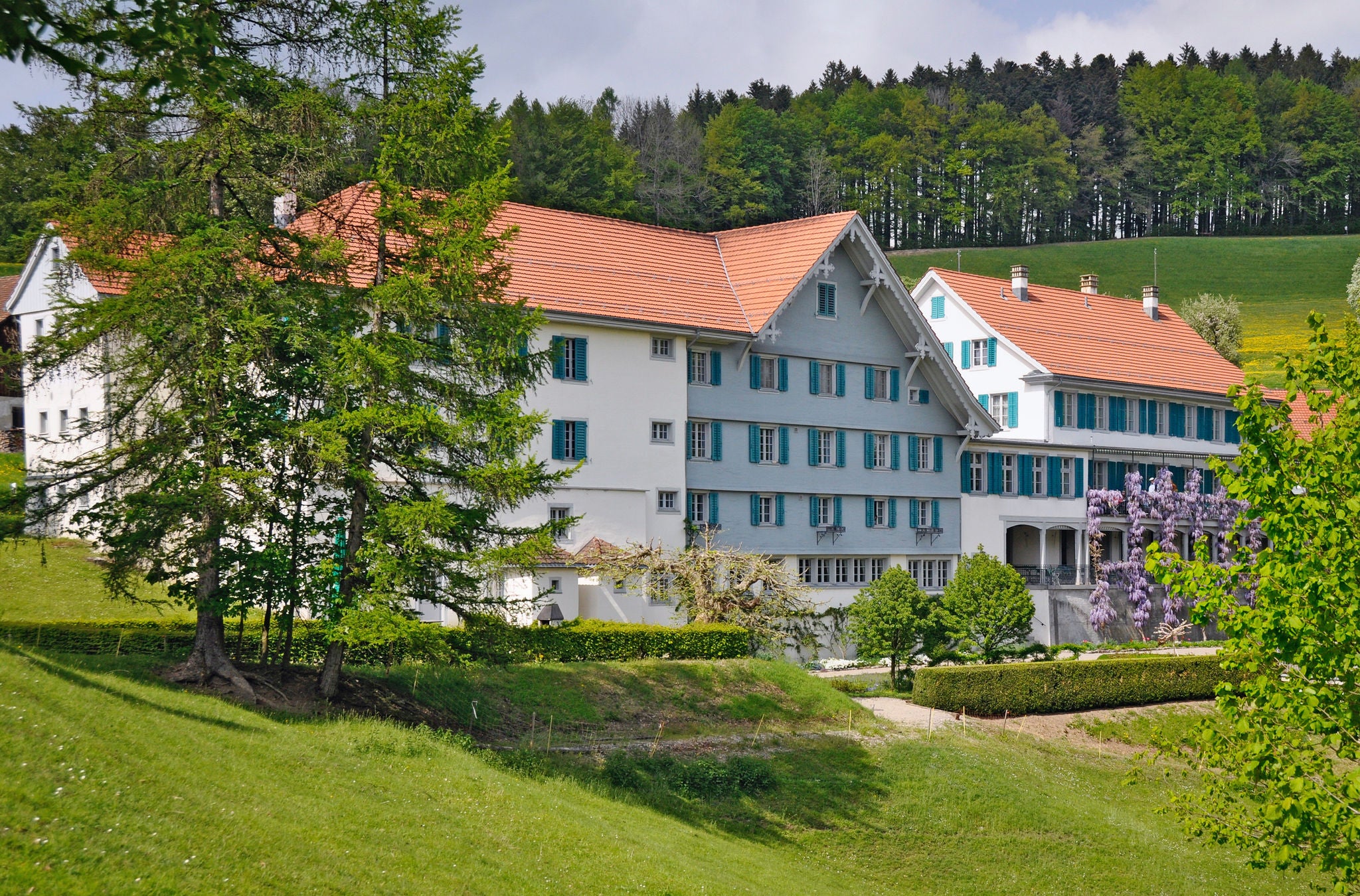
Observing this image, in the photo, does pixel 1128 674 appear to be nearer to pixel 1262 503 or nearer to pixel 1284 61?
pixel 1262 503

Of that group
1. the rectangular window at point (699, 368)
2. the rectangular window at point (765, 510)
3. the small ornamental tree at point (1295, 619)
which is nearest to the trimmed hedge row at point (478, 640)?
the rectangular window at point (765, 510)

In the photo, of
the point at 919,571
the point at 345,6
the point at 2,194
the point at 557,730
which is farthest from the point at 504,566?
the point at 2,194

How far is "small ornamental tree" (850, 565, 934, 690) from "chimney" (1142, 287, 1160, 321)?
29.2 m

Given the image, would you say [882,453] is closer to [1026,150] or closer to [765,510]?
[765,510]

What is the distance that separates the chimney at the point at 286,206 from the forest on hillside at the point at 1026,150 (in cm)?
7126

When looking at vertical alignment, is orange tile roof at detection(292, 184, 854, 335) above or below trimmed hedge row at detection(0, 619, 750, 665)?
above

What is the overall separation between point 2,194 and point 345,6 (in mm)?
44008

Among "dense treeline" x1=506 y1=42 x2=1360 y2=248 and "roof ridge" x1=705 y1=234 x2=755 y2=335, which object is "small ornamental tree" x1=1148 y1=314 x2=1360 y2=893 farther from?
"dense treeline" x1=506 y1=42 x2=1360 y2=248

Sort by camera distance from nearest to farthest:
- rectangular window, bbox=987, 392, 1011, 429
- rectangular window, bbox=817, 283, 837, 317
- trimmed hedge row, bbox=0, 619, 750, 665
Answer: trimmed hedge row, bbox=0, 619, 750, 665
rectangular window, bbox=817, 283, 837, 317
rectangular window, bbox=987, 392, 1011, 429

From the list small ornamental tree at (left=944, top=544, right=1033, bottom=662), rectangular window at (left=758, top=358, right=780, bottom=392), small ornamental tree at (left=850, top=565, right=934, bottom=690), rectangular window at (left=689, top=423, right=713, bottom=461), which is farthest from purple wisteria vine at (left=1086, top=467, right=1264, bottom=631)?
rectangular window at (left=689, top=423, right=713, bottom=461)

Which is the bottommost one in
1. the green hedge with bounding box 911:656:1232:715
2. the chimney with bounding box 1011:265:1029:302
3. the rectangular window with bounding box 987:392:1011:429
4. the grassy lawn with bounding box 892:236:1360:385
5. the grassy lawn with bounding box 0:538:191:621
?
the green hedge with bounding box 911:656:1232:715

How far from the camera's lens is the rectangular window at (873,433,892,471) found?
43312 millimetres

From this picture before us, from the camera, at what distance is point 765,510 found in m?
40.2

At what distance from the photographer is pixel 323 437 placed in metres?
20.7
